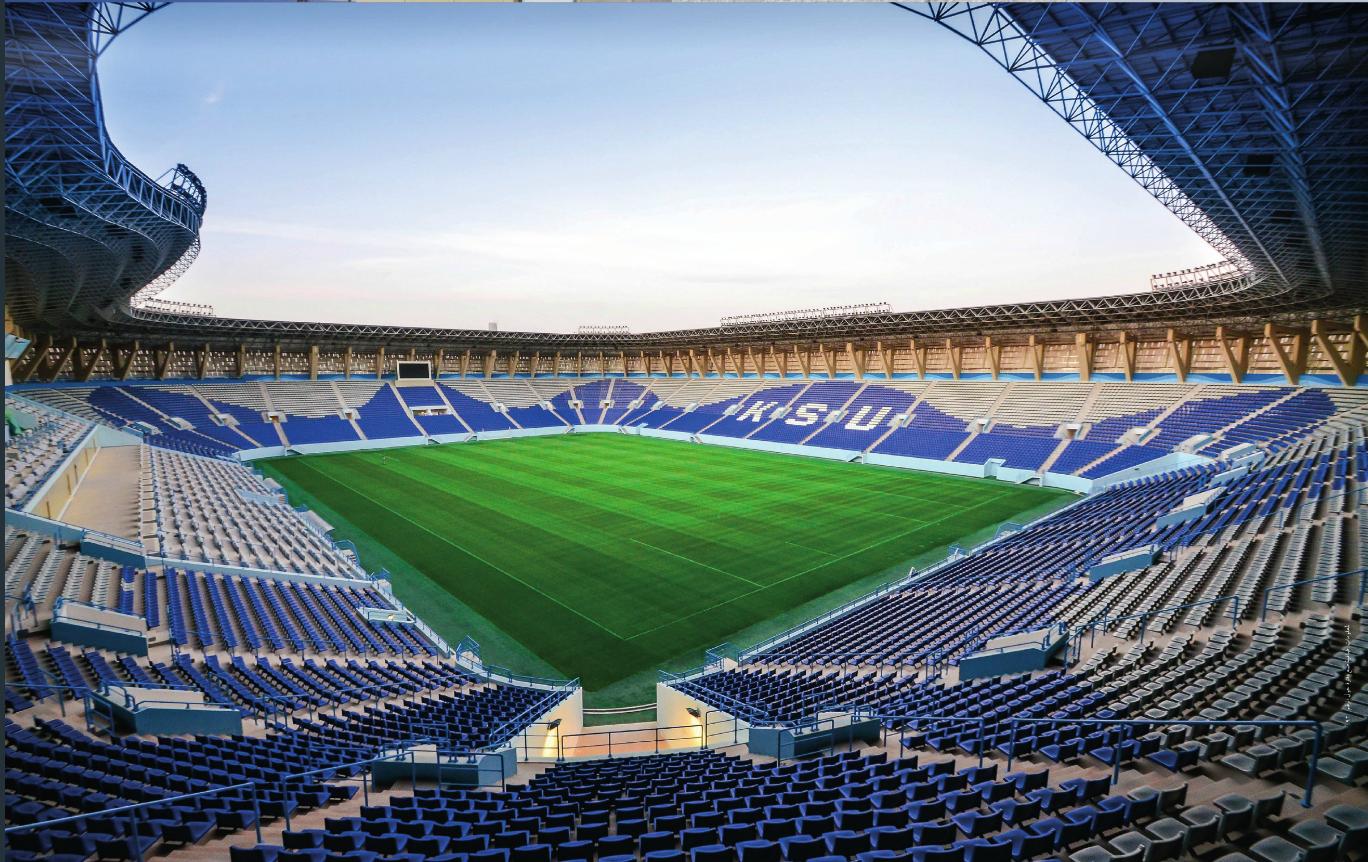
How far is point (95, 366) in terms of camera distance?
42.5 meters

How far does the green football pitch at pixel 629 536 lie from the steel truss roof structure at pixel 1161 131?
1210cm

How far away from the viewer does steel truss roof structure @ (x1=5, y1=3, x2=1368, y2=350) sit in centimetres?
982

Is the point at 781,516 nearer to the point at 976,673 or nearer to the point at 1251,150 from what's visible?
the point at 976,673

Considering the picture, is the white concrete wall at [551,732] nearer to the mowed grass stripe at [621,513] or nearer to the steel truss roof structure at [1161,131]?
the mowed grass stripe at [621,513]

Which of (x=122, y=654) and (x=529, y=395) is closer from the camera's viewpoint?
(x=122, y=654)

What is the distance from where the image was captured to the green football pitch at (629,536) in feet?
56.7

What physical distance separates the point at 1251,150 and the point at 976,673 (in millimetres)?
11715

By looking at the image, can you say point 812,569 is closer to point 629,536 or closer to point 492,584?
point 629,536

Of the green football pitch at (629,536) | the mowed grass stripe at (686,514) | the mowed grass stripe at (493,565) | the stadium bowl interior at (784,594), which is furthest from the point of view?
the mowed grass stripe at (686,514)

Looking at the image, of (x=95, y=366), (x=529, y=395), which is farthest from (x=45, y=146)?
(x=529, y=395)

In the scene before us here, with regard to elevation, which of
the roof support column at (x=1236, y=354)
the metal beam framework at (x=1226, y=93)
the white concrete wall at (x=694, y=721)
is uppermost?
the metal beam framework at (x=1226, y=93)

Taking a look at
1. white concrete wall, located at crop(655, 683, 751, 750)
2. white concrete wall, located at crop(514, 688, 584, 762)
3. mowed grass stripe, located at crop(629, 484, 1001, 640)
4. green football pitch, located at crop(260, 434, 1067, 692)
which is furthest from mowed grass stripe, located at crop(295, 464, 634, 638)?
white concrete wall, located at crop(514, 688, 584, 762)

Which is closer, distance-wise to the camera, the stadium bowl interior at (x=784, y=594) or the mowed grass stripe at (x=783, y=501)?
the stadium bowl interior at (x=784, y=594)

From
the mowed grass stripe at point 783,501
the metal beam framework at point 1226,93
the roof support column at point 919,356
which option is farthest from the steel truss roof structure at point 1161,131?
the roof support column at point 919,356
